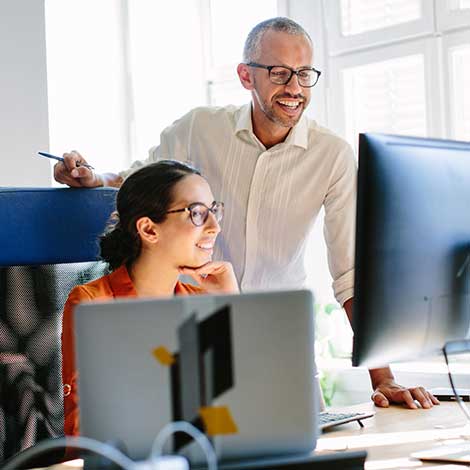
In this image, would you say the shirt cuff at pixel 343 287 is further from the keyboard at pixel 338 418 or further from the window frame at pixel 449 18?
the window frame at pixel 449 18

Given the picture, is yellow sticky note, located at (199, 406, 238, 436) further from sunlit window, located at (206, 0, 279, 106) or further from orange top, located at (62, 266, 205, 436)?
sunlit window, located at (206, 0, 279, 106)

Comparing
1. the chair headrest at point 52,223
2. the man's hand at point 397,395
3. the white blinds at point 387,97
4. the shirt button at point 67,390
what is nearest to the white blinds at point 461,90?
the white blinds at point 387,97

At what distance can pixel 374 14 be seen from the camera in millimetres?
3260

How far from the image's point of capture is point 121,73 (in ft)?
13.5

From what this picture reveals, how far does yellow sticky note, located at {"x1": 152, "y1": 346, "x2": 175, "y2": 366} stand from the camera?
101 cm

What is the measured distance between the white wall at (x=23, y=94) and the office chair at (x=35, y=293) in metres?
1.46

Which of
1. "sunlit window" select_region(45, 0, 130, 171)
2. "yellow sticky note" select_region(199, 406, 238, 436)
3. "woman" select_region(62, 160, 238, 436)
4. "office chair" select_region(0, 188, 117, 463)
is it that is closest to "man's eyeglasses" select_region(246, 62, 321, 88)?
"woman" select_region(62, 160, 238, 436)

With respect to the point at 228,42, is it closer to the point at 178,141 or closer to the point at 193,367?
the point at 178,141

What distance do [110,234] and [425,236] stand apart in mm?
827

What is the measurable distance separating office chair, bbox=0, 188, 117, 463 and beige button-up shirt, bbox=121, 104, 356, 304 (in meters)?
0.54

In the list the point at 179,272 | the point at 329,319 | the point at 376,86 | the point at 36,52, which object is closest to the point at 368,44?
the point at 376,86

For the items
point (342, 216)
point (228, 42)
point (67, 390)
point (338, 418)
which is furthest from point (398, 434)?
point (228, 42)

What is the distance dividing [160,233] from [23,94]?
5.21ft

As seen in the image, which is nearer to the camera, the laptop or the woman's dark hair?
the laptop
